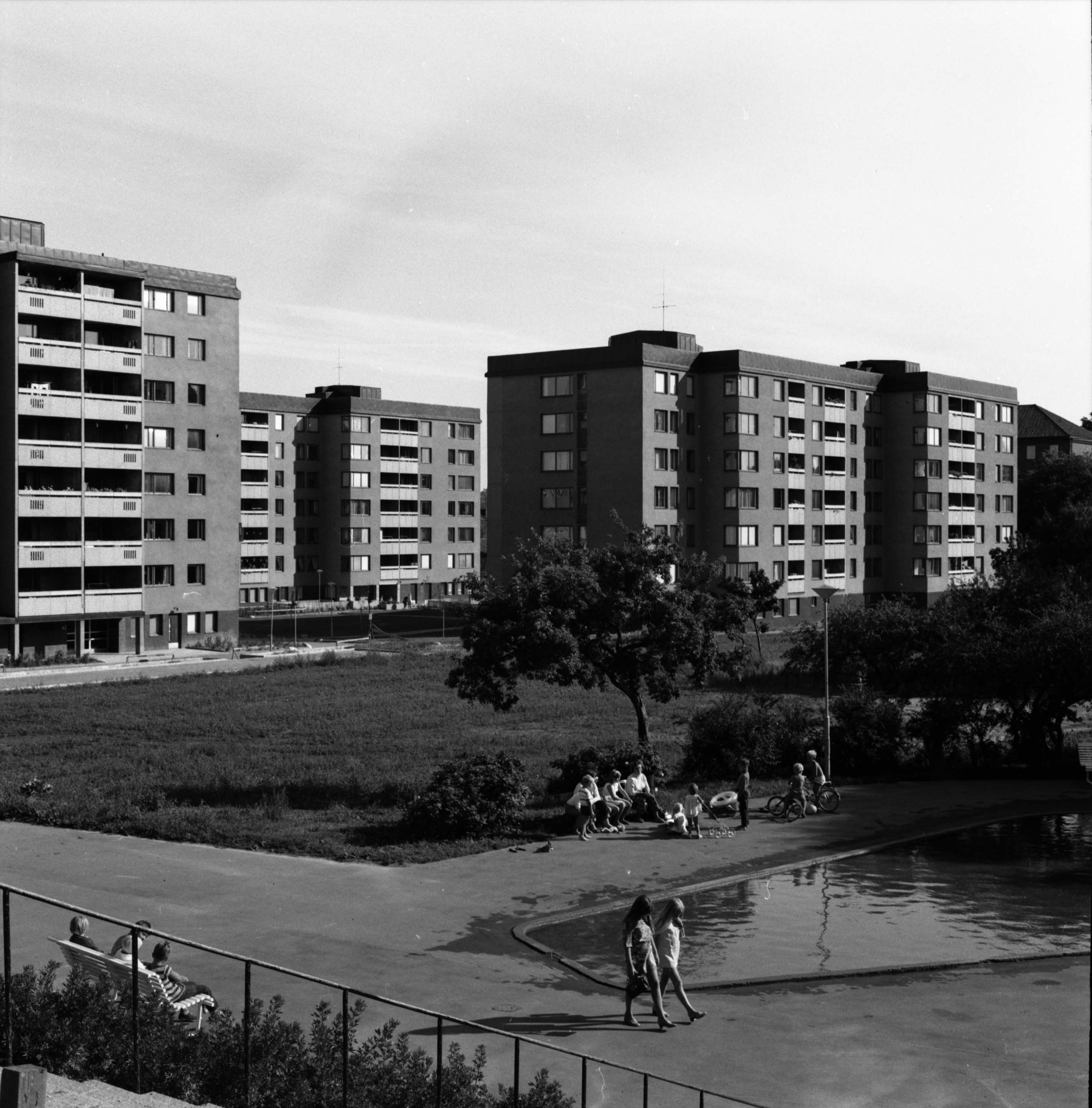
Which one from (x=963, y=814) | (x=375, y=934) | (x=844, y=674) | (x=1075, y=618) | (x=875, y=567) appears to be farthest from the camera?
(x=875, y=567)

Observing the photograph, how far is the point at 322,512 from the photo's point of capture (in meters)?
116

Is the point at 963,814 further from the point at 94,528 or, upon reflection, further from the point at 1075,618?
the point at 94,528

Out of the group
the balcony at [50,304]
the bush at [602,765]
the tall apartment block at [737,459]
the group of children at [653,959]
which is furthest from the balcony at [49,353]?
the group of children at [653,959]

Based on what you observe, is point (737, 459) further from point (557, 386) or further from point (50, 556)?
point (50, 556)

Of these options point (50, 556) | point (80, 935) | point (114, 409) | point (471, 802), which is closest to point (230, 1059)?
point (80, 935)

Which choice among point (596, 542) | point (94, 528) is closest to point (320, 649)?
point (94, 528)

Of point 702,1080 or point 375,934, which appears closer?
point 702,1080

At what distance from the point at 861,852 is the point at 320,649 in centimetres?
5449

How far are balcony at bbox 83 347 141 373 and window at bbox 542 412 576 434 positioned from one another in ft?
93.6

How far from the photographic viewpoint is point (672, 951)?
15.9 m

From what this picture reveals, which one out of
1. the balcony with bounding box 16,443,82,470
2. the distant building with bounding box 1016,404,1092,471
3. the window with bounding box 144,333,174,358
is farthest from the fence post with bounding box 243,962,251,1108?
the distant building with bounding box 1016,404,1092,471

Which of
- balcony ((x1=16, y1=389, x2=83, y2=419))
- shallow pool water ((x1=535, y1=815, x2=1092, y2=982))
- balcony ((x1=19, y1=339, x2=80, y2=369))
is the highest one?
balcony ((x1=19, y1=339, x2=80, y2=369))

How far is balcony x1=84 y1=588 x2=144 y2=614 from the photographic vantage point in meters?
70.1

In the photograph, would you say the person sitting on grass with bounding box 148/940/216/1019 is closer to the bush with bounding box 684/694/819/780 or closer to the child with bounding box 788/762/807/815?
the child with bounding box 788/762/807/815
